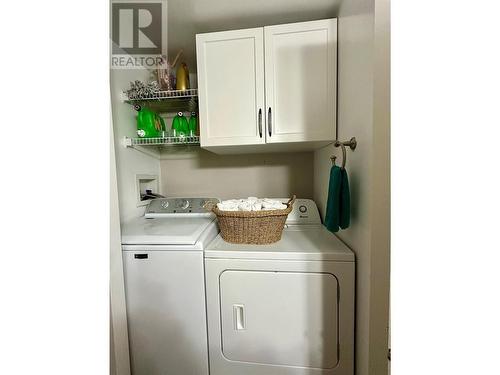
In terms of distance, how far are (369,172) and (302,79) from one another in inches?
34.8

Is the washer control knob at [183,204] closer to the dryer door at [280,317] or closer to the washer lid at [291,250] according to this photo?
the washer lid at [291,250]

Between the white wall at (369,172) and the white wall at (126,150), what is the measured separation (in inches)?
60.2

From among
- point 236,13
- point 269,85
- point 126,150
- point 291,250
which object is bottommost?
point 291,250

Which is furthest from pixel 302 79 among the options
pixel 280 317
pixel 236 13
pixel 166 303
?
pixel 166 303

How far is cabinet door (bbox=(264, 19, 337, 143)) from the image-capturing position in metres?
1.36

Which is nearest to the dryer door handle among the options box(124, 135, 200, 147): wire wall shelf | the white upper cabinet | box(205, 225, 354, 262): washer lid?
box(205, 225, 354, 262): washer lid

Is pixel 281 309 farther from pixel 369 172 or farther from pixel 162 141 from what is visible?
pixel 162 141

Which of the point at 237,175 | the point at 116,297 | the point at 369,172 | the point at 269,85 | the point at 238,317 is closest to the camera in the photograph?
the point at 369,172

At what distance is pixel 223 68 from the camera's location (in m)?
1.49

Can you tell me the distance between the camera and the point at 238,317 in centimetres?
119
